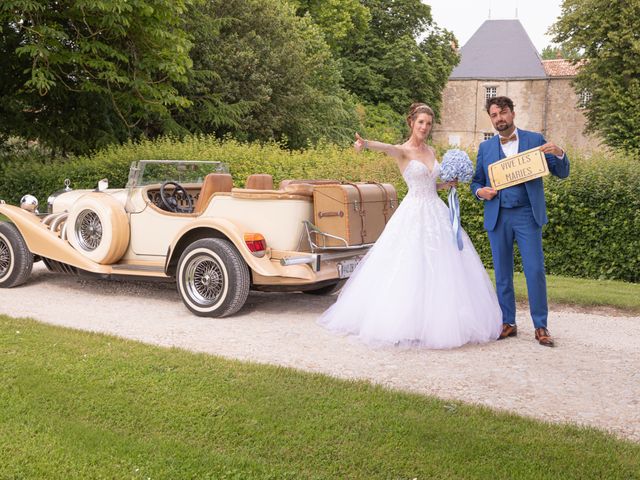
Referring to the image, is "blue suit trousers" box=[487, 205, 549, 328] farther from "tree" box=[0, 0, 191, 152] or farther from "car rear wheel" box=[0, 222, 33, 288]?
"tree" box=[0, 0, 191, 152]

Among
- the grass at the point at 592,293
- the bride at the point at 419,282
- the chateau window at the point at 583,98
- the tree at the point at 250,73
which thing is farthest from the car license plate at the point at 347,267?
the chateau window at the point at 583,98

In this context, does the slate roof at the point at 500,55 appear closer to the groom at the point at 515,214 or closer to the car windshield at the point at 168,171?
the car windshield at the point at 168,171

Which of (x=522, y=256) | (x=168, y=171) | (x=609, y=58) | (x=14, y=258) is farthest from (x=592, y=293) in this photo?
(x=609, y=58)

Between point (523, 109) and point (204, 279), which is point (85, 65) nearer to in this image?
point (204, 279)

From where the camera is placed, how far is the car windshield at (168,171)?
8.25 meters

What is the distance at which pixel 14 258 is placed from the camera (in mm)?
8719

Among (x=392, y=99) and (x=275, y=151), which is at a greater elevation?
(x=392, y=99)

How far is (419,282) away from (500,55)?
5738 centimetres

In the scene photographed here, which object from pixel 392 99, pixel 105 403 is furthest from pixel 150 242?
pixel 392 99

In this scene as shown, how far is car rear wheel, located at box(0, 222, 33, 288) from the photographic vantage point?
870cm

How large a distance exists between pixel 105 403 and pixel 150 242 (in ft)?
12.6

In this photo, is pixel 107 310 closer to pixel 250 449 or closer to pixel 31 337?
pixel 31 337

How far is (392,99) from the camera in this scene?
1745 inches

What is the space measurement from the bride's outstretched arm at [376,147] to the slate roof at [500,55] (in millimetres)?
54605
